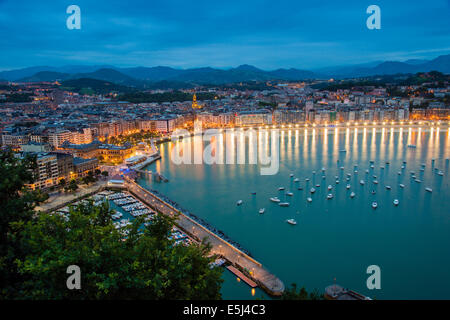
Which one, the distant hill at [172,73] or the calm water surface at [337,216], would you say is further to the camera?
the distant hill at [172,73]

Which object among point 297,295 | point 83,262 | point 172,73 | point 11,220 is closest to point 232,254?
point 297,295

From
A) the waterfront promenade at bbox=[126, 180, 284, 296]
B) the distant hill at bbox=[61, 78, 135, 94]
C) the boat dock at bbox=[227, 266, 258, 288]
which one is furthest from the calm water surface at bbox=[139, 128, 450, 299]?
the distant hill at bbox=[61, 78, 135, 94]

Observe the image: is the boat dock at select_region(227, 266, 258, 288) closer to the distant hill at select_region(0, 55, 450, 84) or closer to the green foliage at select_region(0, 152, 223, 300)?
the green foliage at select_region(0, 152, 223, 300)

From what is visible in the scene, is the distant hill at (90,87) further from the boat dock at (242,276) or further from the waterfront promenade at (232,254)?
the boat dock at (242,276)

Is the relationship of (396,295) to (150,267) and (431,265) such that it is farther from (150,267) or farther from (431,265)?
(150,267)

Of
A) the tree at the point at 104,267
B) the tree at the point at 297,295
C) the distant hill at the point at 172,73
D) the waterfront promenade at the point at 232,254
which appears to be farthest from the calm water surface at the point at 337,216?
the distant hill at the point at 172,73
